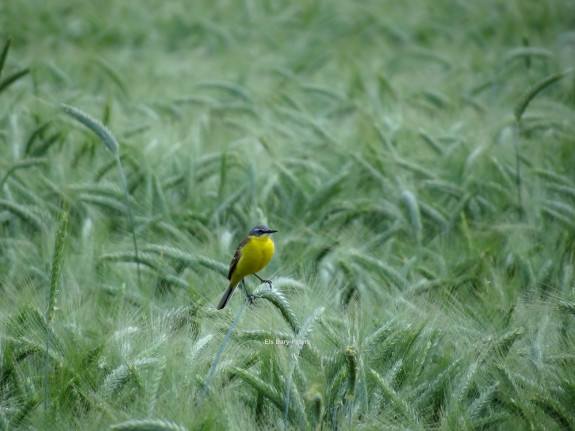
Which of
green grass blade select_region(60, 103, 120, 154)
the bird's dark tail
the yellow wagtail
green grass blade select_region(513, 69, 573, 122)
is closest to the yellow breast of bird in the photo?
the yellow wagtail

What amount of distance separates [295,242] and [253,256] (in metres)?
0.97

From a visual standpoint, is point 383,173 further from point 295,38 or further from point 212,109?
point 295,38

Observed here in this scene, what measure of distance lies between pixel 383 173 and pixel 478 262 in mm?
1173

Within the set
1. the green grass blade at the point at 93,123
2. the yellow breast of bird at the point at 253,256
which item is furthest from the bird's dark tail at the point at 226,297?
the green grass blade at the point at 93,123

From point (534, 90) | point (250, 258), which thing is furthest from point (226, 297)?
point (534, 90)

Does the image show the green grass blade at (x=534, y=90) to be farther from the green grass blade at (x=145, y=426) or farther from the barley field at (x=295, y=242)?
the green grass blade at (x=145, y=426)

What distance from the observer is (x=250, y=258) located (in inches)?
88.0

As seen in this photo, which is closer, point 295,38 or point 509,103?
point 509,103

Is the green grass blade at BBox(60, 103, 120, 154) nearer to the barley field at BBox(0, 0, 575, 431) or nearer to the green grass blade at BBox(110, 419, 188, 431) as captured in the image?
the barley field at BBox(0, 0, 575, 431)

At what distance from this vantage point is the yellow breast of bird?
7.34 ft

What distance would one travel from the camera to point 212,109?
5562mm

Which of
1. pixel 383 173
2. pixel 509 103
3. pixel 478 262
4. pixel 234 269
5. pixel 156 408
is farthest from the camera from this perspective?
pixel 509 103

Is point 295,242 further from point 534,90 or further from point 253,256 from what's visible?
point 534,90

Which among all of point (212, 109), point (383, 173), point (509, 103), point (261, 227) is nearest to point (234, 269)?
point (261, 227)
